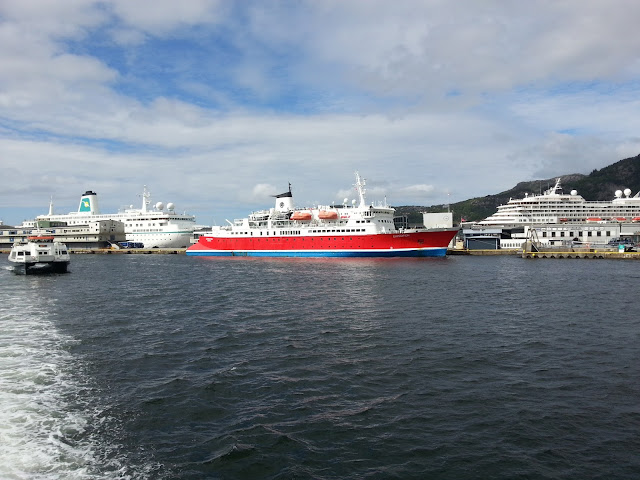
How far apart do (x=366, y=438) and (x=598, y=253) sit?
63.9 meters

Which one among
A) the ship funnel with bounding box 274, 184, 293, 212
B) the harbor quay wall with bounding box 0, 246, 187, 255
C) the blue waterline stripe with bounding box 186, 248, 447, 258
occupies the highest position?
the ship funnel with bounding box 274, 184, 293, 212

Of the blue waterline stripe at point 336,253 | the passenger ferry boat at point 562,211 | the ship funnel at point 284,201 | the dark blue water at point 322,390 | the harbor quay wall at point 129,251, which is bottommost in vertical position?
the dark blue water at point 322,390

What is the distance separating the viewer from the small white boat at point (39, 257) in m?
44.4

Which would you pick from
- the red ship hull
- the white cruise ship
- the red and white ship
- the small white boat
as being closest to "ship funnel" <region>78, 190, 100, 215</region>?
the white cruise ship

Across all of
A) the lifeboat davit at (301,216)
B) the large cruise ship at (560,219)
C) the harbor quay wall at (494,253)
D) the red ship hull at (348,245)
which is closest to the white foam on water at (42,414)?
the red ship hull at (348,245)

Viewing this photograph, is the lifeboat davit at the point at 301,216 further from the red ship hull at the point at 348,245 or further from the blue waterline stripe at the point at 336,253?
the blue waterline stripe at the point at 336,253

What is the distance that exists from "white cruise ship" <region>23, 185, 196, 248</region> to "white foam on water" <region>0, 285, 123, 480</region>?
77.1 metres

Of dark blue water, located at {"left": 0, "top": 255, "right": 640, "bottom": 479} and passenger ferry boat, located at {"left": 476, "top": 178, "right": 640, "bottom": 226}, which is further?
passenger ferry boat, located at {"left": 476, "top": 178, "right": 640, "bottom": 226}

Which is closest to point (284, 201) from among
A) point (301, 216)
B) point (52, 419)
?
point (301, 216)

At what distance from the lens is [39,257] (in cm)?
4500

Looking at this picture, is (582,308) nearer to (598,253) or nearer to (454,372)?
(454,372)

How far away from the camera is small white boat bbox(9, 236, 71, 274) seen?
146 ft

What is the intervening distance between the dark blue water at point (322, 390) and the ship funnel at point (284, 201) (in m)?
44.3

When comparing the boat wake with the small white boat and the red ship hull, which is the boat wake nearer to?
the small white boat
